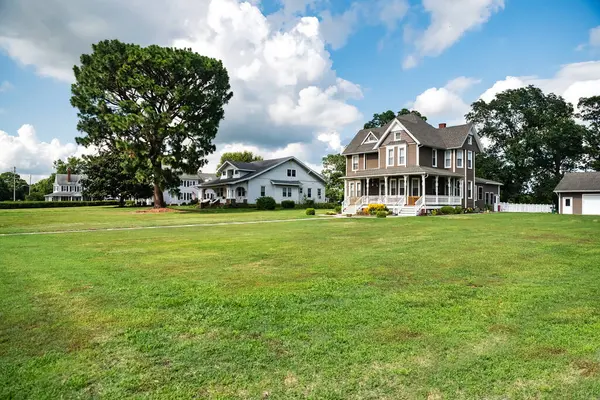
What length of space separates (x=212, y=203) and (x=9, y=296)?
157 ft

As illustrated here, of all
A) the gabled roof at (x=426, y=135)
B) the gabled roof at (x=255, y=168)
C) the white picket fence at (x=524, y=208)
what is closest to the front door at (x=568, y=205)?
the white picket fence at (x=524, y=208)

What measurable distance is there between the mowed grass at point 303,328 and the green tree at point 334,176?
47744mm

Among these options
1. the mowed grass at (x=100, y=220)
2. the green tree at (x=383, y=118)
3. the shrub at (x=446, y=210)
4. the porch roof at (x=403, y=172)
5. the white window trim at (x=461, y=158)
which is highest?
the green tree at (x=383, y=118)

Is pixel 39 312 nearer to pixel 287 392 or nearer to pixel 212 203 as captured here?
pixel 287 392

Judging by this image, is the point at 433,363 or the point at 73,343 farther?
the point at 73,343

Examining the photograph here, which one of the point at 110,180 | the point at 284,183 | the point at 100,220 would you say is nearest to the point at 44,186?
the point at 110,180

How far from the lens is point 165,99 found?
39.1 m

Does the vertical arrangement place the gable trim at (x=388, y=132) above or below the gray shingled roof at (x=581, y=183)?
above

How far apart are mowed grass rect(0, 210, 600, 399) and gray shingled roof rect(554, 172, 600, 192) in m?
34.9

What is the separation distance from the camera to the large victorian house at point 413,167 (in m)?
34.4

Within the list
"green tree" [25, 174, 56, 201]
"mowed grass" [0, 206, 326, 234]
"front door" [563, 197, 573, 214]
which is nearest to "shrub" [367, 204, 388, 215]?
"mowed grass" [0, 206, 326, 234]

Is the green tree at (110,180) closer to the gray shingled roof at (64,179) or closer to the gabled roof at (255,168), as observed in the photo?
the gabled roof at (255,168)

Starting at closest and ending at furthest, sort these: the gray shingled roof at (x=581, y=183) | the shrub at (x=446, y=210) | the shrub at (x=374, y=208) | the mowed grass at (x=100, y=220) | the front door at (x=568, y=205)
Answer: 1. the mowed grass at (x=100, y=220)
2. the shrub at (x=374, y=208)
3. the shrub at (x=446, y=210)
4. the gray shingled roof at (x=581, y=183)
5. the front door at (x=568, y=205)

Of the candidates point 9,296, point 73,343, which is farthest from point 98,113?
point 73,343
